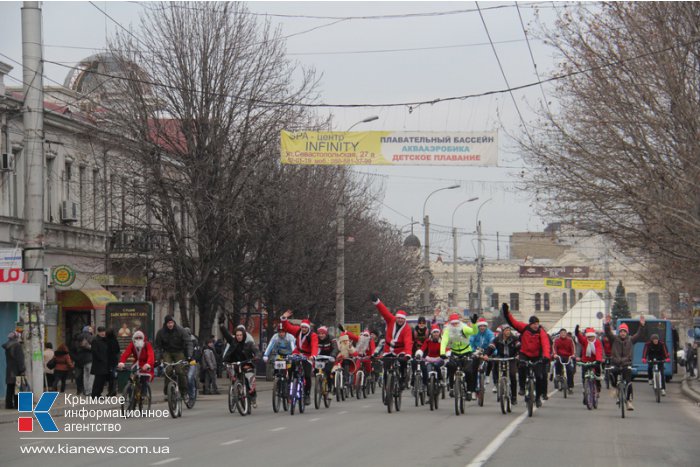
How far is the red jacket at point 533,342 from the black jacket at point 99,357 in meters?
9.40

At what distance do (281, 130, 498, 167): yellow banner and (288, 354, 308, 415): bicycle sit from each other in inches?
230

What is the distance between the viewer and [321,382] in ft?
80.3

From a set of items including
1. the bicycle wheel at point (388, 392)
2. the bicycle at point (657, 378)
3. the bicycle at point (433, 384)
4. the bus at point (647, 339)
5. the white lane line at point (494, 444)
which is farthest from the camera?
the bus at point (647, 339)

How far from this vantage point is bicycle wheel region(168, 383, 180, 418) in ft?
67.9

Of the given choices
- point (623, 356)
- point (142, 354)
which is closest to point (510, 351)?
point (623, 356)

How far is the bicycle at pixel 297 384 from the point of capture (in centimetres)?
2198

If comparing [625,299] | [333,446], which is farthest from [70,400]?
[625,299]

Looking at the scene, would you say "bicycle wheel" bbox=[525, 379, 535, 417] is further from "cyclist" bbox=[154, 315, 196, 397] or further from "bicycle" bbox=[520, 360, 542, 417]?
"cyclist" bbox=[154, 315, 196, 397]

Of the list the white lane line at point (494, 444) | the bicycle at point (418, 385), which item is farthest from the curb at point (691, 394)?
the white lane line at point (494, 444)

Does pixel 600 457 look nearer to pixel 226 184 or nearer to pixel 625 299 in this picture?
pixel 226 184

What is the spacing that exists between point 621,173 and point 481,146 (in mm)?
5833

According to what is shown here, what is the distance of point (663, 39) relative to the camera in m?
27.6

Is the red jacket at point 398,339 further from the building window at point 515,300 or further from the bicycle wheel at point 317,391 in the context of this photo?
the building window at point 515,300

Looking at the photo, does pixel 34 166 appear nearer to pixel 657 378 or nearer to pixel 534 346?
pixel 534 346
